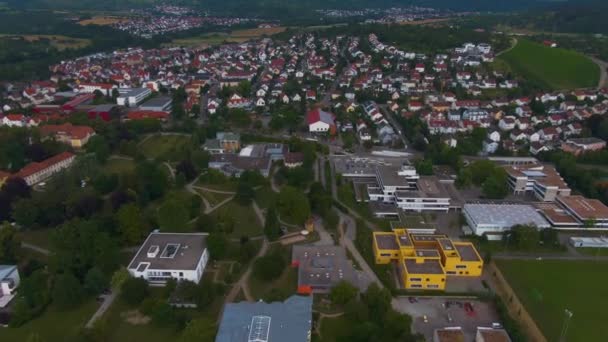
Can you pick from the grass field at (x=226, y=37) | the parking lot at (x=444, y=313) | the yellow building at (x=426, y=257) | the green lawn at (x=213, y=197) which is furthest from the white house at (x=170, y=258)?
the grass field at (x=226, y=37)

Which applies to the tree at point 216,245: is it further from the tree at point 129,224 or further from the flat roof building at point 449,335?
the flat roof building at point 449,335

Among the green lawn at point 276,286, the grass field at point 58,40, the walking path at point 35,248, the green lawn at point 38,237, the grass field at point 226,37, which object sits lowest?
the walking path at point 35,248

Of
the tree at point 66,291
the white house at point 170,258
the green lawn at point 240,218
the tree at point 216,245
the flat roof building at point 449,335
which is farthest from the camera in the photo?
the green lawn at point 240,218

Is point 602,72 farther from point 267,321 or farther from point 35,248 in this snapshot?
point 35,248

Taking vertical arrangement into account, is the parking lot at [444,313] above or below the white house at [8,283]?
above

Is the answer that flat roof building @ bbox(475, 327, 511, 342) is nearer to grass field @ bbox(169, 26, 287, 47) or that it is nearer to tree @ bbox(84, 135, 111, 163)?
tree @ bbox(84, 135, 111, 163)

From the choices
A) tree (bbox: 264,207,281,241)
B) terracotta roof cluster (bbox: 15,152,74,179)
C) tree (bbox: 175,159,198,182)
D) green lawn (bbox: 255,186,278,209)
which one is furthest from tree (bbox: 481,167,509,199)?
terracotta roof cluster (bbox: 15,152,74,179)

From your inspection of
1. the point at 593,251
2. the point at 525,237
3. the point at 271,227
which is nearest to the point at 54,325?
the point at 271,227
